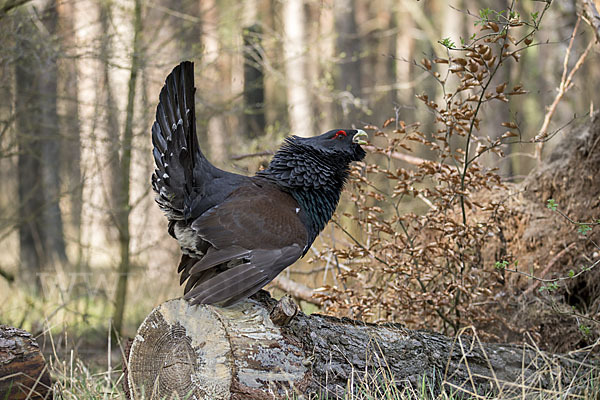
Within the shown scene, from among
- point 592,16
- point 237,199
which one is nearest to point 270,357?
point 237,199

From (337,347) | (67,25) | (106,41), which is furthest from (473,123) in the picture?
(67,25)

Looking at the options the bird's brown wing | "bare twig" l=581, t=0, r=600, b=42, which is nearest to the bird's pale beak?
the bird's brown wing

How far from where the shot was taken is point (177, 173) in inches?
151

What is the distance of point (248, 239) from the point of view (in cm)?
357

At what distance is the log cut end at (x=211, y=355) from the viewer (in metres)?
3.03

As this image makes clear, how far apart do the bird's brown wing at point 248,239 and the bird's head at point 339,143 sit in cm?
50

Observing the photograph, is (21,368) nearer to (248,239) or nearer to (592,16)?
(248,239)

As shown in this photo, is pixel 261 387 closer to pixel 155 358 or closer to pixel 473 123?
pixel 155 358

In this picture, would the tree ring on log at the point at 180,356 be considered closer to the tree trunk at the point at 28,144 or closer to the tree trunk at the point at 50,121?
the tree trunk at the point at 28,144

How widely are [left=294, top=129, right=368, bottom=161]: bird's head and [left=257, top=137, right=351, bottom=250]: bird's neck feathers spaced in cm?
3

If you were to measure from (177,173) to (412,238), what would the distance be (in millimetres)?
2117

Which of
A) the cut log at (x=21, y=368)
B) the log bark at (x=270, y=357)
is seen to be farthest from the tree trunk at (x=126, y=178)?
the log bark at (x=270, y=357)

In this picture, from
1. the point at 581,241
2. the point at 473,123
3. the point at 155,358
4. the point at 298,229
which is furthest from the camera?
the point at 581,241

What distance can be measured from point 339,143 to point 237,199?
924mm
